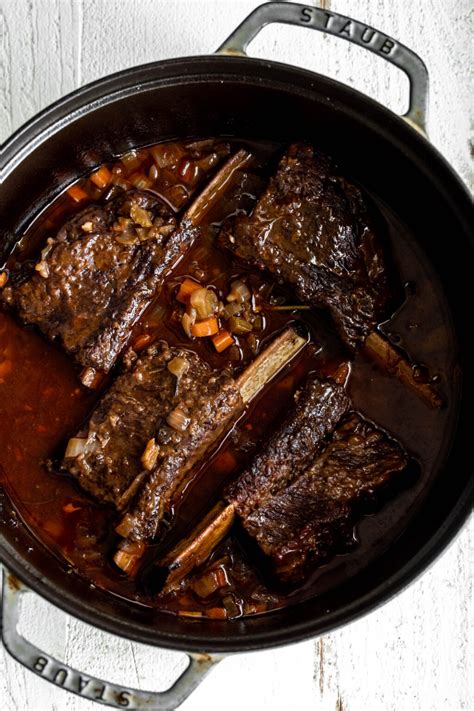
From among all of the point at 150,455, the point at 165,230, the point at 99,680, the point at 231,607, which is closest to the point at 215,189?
the point at 165,230

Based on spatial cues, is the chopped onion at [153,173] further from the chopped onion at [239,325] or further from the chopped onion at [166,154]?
the chopped onion at [239,325]

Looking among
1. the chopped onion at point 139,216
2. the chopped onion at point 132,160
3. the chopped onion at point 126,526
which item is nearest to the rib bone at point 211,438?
the chopped onion at point 126,526

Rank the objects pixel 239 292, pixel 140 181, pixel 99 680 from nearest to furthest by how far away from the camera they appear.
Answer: pixel 99 680
pixel 239 292
pixel 140 181

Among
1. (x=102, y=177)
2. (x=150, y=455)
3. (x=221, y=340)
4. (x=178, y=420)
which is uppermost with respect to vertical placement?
(x=102, y=177)

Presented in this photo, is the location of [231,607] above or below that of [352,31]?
below

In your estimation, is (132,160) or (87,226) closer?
(87,226)

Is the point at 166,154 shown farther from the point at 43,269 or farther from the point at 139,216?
the point at 43,269

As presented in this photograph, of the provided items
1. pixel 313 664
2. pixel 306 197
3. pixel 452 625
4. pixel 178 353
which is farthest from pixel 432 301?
pixel 313 664
